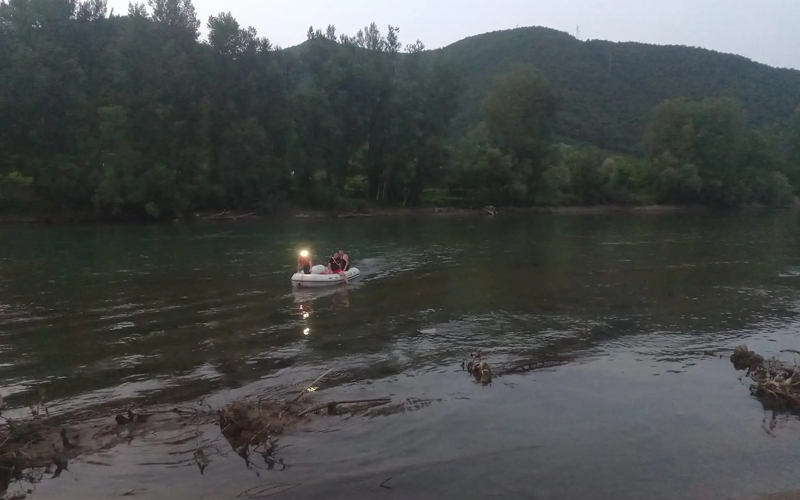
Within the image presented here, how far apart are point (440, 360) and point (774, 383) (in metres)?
6.55

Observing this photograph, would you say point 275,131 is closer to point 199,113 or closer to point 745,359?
point 199,113

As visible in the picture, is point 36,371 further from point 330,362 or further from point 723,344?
point 723,344

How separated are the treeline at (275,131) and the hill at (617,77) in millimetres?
38186

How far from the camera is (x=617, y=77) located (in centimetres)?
14050

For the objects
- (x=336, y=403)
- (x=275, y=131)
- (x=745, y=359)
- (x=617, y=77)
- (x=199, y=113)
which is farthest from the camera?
(x=617, y=77)

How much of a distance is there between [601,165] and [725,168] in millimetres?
15666

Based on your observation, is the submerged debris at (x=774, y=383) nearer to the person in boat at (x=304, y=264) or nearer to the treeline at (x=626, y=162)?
the person in boat at (x=304, y=264)

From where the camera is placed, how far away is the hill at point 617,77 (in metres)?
126

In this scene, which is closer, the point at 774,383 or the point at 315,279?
the point at 774,383

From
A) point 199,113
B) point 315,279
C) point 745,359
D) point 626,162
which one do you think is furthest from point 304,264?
point 626,162

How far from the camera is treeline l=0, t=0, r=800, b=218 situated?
57125mm

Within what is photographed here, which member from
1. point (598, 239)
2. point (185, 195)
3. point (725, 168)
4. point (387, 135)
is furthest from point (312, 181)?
point (725, 168)

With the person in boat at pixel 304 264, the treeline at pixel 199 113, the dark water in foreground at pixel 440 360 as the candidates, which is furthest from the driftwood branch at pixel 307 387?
the treeline at pixel 199 113

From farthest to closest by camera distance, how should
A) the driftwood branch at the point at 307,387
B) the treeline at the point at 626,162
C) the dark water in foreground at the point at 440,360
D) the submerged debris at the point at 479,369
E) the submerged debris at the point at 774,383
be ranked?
the treeline at the point at 626,162 → the submerged debris at the point at 479,369 → the submerged debris at the point at 774,383 → the driftwood branch at the point at 307,387 → the dark water in foreground at the point at 440,360
